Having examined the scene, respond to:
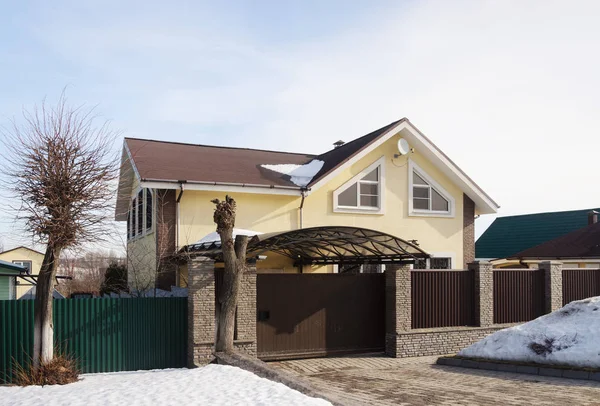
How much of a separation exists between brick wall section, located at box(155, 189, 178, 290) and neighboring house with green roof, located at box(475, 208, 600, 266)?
24.2m

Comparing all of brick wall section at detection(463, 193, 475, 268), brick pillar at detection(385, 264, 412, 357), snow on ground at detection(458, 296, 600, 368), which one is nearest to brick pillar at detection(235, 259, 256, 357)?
brick pillar at detection(385, 264, 412, 357)

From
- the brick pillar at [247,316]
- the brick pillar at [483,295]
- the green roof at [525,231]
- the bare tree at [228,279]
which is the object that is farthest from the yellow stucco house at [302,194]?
the green roof at [525,231]

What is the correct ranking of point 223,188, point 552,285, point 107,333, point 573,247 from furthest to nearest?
point 573,247 < point 223,188 < point 552,285 < point 107,333

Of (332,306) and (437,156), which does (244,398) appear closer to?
(332,306)

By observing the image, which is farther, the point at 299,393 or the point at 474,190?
the point at 474,190

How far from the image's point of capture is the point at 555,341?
42.7 feet

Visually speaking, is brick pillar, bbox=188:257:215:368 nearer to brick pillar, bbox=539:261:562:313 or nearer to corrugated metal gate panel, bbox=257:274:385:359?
corrugated metal gate panel, bbox=257:274:385:359

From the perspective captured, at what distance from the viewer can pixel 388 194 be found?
20.7m

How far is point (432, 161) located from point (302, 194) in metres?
5.33

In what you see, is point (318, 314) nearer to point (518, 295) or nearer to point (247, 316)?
point (247, 316)

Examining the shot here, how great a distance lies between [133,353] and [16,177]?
427cm

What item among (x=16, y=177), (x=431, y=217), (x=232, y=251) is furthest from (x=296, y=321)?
(x=431, y=217)

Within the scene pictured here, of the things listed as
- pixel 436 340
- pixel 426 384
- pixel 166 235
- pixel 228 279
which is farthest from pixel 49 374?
pixel 436 340

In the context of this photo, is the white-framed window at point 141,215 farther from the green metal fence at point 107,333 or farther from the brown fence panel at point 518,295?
the brown fence panel at point 518,295
